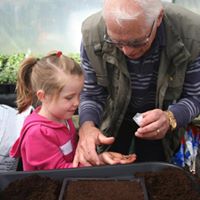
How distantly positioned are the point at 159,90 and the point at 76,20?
1958 millimetres

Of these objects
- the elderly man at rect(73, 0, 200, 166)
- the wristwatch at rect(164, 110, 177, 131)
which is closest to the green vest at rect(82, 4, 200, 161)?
the elderly man at rect(73, 0, 200, 166)

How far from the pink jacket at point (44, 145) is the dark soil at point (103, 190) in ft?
0.66

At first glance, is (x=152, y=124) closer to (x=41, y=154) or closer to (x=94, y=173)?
(x=94, y=173)

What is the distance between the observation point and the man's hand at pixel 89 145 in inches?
42.9

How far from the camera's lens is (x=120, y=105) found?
1463 millimetres

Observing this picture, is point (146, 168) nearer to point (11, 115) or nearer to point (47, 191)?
point (47, 191)

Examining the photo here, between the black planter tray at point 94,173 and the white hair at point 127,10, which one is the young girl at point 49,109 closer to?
the black planter tray at point 94,173

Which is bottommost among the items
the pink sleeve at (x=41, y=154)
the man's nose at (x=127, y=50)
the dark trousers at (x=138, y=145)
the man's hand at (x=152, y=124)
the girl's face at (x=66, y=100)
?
the dark trousers at (x=138, y=145)

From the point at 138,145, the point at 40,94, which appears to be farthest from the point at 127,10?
the point at 138,145

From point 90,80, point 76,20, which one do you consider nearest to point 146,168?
point 90,80

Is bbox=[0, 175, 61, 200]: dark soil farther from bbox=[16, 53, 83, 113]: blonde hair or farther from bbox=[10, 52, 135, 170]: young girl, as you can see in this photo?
bbox=[16, 53, 83, 113]: blonde hair

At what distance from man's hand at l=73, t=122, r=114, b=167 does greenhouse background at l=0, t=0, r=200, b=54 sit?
6.82 ft

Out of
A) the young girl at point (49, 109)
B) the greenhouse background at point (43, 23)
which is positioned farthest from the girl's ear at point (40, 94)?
the greenhouse background at point (43, 23)

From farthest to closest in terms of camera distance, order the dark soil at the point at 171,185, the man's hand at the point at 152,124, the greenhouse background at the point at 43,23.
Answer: the greenhouse background at the point at 43,23 → the man's hand at the point at 152,124 → the dark soil at the point at 171,185
